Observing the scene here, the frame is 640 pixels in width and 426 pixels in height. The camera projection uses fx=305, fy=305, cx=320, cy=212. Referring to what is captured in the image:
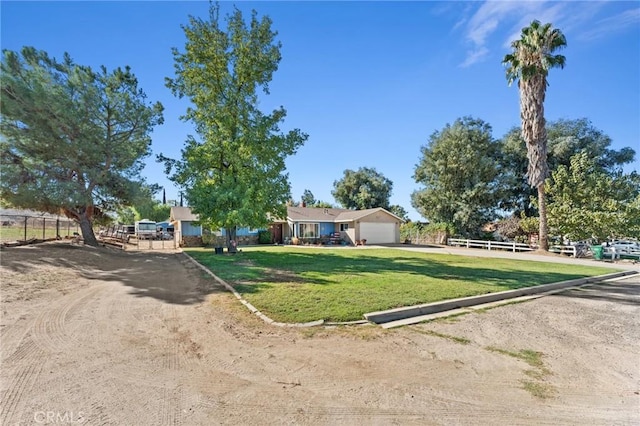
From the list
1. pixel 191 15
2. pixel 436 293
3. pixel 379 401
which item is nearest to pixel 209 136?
pixel 191 15

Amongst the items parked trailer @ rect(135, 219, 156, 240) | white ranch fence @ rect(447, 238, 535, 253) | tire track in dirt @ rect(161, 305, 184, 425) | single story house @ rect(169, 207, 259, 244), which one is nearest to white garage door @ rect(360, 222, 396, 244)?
white ranch fence @ rect(447, 238, 535, 253)

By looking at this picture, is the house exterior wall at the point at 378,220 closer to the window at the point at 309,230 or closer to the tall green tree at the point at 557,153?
Answer: the window at the point at 309,230

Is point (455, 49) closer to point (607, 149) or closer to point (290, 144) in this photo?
point (290, 144)

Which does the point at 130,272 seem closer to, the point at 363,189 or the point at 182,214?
the point at 182,214

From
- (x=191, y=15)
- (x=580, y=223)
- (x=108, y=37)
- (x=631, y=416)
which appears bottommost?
(x=631, y=416)

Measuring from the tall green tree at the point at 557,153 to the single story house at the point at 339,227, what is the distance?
1172 cm

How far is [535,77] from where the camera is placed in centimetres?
2061

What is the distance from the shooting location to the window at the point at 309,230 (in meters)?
30.5

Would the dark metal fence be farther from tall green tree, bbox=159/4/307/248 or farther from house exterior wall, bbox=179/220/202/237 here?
tall green tree, bbox=159/4/307/248

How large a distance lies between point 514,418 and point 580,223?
24305 mm

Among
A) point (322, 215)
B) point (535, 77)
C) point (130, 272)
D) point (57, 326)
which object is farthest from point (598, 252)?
point (57, 326)

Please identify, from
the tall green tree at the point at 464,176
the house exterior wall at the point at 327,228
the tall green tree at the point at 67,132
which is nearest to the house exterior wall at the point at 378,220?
the house exterior wall at the point at 327,228

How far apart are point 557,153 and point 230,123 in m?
29.0

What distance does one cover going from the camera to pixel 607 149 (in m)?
29.0
